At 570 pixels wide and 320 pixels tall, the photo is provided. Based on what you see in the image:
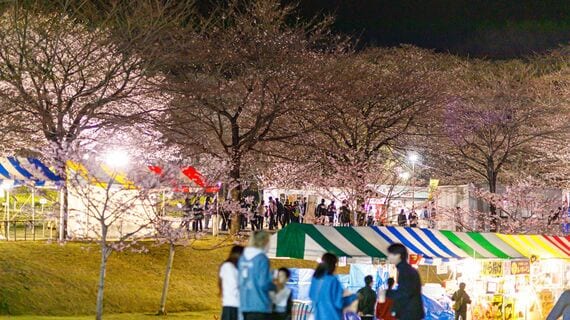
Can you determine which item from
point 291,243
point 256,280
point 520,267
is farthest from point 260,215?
point 256,280

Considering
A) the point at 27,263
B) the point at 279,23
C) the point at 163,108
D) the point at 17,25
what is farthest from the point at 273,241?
the point at 279,23

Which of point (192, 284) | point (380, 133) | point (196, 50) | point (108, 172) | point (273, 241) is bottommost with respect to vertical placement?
point (192, 284)

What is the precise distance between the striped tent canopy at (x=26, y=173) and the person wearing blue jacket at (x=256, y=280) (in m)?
15.5

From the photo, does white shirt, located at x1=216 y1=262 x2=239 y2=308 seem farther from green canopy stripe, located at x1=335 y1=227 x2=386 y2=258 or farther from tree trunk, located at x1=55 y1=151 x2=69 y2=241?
tree trunk, located at x1=55 y1=151 x2=69 y2=241

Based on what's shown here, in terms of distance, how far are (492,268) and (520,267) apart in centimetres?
109

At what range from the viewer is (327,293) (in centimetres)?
880

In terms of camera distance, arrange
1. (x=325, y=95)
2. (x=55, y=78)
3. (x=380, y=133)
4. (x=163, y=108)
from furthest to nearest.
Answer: (x=380, y=133) < (x=325, y=95) < (x=163, y=108) < (x=55, y=78)

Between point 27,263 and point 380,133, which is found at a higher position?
point 380,133

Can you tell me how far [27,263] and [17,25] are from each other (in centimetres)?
716

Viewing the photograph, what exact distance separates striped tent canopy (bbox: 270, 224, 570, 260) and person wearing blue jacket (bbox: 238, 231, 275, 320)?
5961 millimetres

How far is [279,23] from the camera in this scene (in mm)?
31891

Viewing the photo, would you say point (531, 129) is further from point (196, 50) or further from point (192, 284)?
point (192, 284)

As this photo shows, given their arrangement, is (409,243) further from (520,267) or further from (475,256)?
(520,267)

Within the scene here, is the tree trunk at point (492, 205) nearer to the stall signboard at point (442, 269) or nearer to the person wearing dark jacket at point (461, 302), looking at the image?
the stall signboard at point (442, 269)
